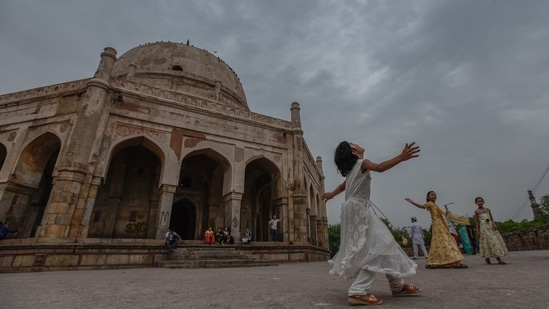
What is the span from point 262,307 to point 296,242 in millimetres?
9885

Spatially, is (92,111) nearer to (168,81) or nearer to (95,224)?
(95,224)

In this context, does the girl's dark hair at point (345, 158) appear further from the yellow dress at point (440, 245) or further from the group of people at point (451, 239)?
the yellow dress at point (440, 245)

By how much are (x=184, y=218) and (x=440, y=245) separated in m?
12.7

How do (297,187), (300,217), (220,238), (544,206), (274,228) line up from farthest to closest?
(544,206), (297,187), (300,217), (274,228), (220,238)

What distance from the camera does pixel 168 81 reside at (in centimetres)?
1612

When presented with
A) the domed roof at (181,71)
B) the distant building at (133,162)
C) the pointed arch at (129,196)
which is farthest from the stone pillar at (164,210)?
the domed roof at (181,71)

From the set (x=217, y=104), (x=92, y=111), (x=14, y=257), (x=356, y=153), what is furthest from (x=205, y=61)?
(x=356, y=153)

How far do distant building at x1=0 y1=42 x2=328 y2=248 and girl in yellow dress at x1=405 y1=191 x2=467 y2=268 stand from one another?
22.5 feet

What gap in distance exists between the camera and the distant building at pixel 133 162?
30.6 feet

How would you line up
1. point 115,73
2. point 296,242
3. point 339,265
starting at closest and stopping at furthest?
point 339,265 < point 296,242 < point 115,73

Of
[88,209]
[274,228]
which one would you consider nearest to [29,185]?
[88,209]

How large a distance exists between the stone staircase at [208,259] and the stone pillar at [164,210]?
1152mm

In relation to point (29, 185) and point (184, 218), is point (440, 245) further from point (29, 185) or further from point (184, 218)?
point (29, 185)

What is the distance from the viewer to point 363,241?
91.1 inches
